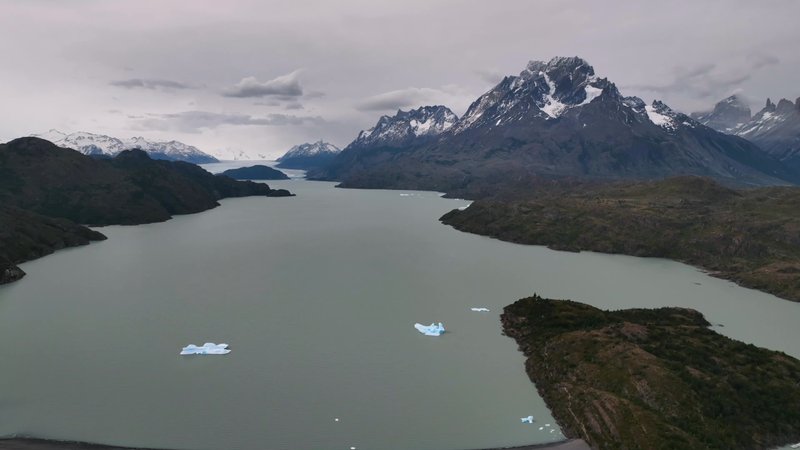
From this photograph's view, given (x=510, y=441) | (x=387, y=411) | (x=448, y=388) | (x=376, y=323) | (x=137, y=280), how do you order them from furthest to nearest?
(x=137, y=280)
(x=376, y=323)
(x=448, y=388)
(x=387, y=411)
(x=510, y=441)

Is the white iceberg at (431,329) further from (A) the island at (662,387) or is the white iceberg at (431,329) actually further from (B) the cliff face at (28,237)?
(B) the cliff face at (28,237)

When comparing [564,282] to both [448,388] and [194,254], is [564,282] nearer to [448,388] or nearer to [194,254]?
[448,388]

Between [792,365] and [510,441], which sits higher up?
[792,365]

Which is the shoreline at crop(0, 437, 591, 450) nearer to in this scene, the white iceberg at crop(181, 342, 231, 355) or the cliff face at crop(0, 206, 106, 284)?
the white iceberg at crop(181, 342, 231, 355)

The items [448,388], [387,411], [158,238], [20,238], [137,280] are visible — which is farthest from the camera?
[158,238]

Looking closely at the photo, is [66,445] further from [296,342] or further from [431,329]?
[431,329]

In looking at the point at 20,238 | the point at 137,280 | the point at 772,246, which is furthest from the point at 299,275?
the point at 772,246

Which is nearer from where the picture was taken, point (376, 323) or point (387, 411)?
point (387, 411)
